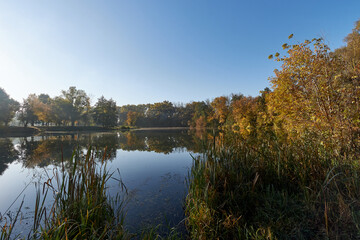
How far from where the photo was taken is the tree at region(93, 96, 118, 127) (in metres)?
50.3

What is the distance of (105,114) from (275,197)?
5351 centimetres

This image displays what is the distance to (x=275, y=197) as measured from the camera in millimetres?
3061

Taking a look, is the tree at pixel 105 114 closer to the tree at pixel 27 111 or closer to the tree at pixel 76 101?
the tree at pixel 76 101

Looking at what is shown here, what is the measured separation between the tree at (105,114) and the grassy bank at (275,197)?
172 ft

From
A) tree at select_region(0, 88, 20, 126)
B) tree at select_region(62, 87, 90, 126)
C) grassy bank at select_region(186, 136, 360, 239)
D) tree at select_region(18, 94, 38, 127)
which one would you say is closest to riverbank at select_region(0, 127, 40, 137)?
tree at select_region(0, 88, 20, 126)

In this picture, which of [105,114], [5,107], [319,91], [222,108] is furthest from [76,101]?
[319,91]

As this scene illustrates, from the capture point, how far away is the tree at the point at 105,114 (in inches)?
1982

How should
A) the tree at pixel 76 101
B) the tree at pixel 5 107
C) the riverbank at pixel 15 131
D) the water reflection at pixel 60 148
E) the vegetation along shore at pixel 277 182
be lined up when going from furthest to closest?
1. the tree at pixel 76 101
2. the tree at pixel 5 107
3. the riverbank at pixel 15 131
4. the water reflection at pixel 60 148
5. the vegetation along shore at pixel 277 182

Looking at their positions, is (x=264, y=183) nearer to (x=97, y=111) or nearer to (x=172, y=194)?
(x=172, y=194)

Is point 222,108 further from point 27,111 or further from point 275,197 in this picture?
point 27,111

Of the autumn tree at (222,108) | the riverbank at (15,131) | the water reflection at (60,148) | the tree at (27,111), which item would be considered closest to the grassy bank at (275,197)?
the water reflection at (60,148)

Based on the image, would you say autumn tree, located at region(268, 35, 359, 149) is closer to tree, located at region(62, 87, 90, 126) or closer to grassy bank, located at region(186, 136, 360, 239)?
grassy bank, located at region(186, 136, 360, 239)

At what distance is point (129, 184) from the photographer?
584cm

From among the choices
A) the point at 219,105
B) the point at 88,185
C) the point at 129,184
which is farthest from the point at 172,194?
the point at 219,105
